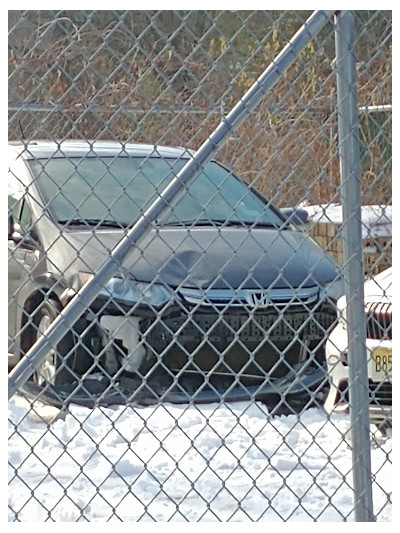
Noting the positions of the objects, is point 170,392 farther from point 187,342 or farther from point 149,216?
point 149,216

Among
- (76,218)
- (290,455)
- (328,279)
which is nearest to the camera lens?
(290,455)

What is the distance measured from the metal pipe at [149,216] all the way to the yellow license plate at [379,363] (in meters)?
2.06

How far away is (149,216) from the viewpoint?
317 cm

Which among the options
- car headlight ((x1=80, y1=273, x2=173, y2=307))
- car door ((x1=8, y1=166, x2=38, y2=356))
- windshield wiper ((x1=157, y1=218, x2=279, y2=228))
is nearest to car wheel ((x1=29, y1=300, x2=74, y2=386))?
car door ((x1=8, y1=166, x2=38, y2=356))

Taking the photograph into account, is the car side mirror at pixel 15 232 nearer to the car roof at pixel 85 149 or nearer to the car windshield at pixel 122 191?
the car windshield at pixel 122 191

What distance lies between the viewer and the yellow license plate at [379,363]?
4.95 m

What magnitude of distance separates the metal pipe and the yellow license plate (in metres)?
2.06

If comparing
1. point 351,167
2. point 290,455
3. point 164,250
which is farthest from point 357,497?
point 164,250

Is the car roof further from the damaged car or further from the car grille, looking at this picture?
the car grille

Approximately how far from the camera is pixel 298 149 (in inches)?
324

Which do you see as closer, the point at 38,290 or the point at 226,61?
Result: the point at 38,290
